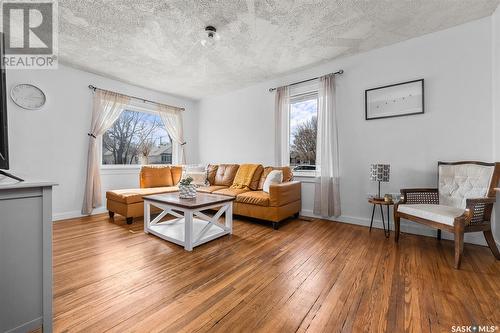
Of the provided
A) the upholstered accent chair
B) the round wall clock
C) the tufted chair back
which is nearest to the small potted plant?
the upholstered accent chair

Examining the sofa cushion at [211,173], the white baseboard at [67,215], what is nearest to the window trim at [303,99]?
the sofa cushion at [211,173]

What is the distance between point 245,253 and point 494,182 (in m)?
→ 2.60

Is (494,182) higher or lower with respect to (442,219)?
higher

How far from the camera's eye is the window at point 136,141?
439 cm

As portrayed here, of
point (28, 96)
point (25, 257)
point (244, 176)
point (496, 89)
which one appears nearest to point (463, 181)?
point (496, 89)

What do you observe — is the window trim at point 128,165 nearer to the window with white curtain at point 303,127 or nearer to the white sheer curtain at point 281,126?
the white sheer curtain at point 281,126

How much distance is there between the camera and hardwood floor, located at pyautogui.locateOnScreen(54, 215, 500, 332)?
1.32m

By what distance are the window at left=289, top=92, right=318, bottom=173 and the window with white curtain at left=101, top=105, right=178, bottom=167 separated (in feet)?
9.90

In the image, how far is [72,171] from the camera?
373 centimetres

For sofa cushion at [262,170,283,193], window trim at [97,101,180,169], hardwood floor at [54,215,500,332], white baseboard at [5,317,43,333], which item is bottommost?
hardwood floor at [54,215,500,332]

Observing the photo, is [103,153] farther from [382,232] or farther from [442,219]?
[442,219]

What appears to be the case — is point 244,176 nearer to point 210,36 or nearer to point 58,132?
point 210,36

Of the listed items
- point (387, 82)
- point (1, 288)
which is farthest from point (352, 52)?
point (1, 288)

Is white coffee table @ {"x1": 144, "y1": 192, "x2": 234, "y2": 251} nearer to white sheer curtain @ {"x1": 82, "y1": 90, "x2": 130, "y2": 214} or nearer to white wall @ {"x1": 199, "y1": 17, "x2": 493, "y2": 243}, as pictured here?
white sheer curtain @ {"x1": 82, "y1": 90, "x2": 130, "y2": 214}
